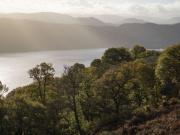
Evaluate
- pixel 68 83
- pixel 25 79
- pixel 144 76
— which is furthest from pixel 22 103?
pixel 25 79

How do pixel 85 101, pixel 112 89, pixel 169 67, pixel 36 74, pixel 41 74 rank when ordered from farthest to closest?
pixel 41 74
pixel 36 74
pixel 85 101
pixel 169 67
pixel 112 89

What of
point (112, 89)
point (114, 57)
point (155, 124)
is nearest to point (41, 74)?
point (112, 89)


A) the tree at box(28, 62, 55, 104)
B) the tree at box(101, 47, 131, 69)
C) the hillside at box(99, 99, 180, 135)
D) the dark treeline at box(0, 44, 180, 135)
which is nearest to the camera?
the hillside at box(99, 99, 180, 135)

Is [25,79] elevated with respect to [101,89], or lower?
lower

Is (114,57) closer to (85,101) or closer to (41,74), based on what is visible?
(85,101)

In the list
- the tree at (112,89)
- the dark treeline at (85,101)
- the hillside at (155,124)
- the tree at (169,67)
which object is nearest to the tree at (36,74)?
the dark treeline at (85,101)

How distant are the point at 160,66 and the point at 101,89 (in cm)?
1047

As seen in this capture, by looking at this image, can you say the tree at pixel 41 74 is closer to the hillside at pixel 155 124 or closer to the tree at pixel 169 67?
the hillside at pixel 155 124

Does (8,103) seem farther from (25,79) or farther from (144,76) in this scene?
(25,79)

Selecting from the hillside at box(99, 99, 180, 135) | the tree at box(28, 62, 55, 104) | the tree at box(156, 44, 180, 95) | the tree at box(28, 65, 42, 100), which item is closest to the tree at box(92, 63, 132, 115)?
the hillside at box(99, 99, 180, 135)

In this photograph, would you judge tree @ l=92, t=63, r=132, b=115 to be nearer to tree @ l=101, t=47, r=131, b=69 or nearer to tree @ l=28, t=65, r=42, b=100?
tree @ l=28, t=65, r=42, b=100

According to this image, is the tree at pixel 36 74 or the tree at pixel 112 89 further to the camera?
the tree at pixel 36 74

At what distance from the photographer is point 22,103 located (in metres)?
18.8

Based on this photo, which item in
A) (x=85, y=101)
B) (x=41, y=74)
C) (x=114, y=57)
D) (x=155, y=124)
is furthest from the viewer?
(x=114, y=57)
